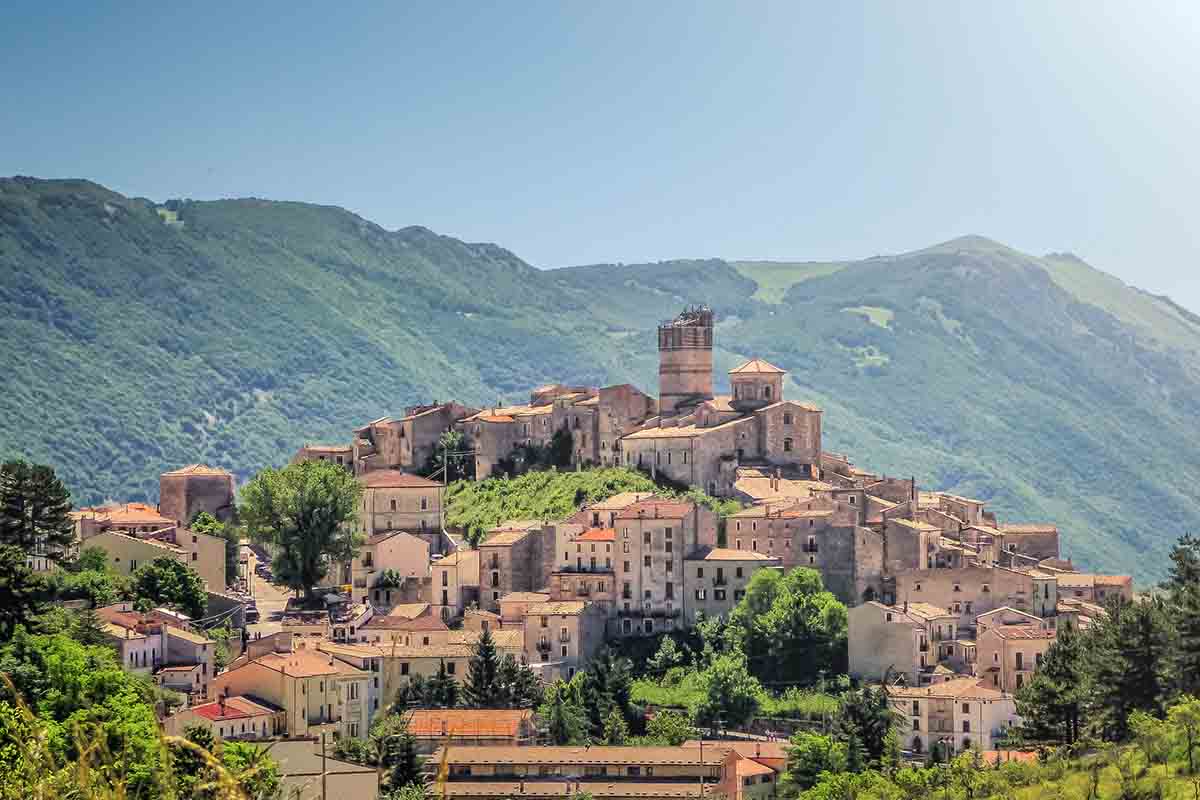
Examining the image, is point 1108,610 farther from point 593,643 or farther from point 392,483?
point 392,483

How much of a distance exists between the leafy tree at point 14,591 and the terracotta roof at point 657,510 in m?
26.3

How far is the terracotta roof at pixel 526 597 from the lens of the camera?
303 feet

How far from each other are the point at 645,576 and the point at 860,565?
882cm

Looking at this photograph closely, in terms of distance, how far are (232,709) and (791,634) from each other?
22.7 m

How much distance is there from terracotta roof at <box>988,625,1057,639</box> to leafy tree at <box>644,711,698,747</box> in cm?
1272

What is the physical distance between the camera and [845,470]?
11169cm

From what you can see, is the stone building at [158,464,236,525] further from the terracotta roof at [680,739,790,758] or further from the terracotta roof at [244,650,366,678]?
the terracotta roof at [680,739,790,758]

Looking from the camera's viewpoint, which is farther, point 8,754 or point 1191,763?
point 1191,763

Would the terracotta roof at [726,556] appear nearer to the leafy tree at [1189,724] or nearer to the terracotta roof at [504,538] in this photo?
the terracotta roof at [504,538]

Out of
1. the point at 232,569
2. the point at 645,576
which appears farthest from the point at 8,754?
the point at 232,569

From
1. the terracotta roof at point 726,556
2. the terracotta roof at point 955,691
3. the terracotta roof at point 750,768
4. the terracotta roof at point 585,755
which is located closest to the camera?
the terracotta roof at point 750,768

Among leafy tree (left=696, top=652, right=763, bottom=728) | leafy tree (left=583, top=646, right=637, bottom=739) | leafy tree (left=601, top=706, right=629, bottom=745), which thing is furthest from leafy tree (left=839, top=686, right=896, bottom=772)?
leafy tree (left=583, top=646, right=637, bottom=739)

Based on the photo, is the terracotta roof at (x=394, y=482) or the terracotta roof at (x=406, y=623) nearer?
the terracotta roof at (x=406, y=623)

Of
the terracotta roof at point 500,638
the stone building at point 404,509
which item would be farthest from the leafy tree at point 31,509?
the stone building at point 404,509
